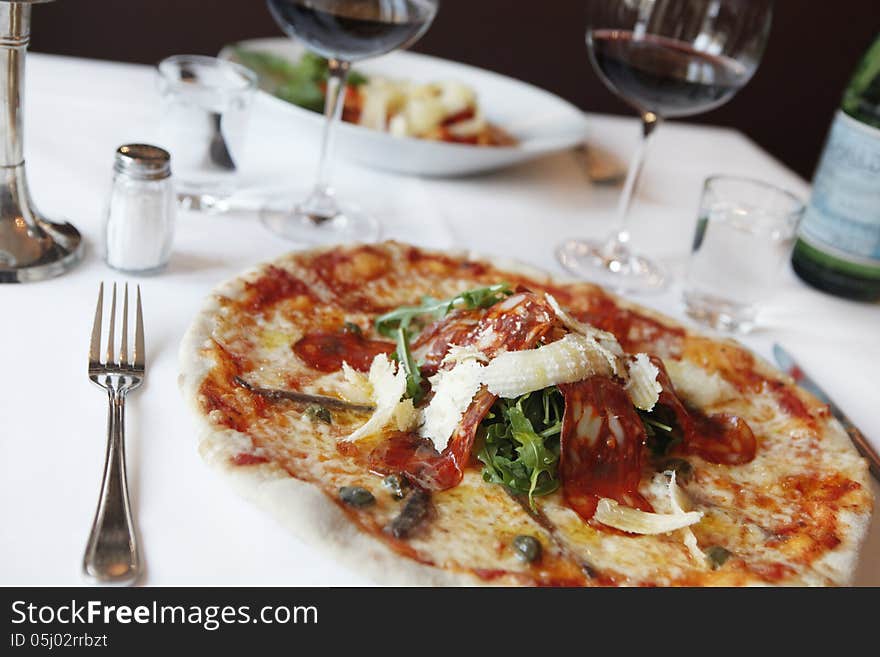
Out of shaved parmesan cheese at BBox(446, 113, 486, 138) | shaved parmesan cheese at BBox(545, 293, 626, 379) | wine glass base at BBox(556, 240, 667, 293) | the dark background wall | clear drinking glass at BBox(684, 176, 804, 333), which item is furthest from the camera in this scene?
the dark background wall

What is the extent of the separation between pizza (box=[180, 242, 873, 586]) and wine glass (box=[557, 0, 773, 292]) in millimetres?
571

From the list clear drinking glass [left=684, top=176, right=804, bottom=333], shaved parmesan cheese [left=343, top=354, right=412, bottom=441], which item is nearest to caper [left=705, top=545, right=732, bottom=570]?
shaved parmesan cheese [left=343, top=354, right=412, bottom=441]

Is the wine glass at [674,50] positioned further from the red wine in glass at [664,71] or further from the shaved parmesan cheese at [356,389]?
the shaved parmesan cheese at [356,389]

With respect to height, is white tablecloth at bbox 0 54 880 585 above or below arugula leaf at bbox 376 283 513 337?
below

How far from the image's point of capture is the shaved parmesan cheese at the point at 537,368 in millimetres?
1171

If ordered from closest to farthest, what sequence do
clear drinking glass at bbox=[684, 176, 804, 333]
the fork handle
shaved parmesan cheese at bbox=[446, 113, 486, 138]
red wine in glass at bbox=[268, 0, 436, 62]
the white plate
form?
1. the fork handle
2. red wine in glass at bbox=[268, 0, 436, 62]
3. clear drinking glass at bbox=[684, 176, 804, 333]
4. the white plate
5. shaved parmesan cheese at bbox=[446, 113, 486, 138]

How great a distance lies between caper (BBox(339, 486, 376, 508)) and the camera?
1.06 m

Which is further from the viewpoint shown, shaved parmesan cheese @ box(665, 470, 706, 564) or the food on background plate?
the food on background plate

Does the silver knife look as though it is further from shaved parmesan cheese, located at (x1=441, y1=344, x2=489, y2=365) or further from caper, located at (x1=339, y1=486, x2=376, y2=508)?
caper, located at (x1=339, y1=486, x2=376, y2=508)

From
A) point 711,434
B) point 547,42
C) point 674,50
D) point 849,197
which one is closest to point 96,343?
point 711,434

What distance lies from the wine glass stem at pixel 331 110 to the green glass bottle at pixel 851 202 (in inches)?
40.1

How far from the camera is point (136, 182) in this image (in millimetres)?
1443

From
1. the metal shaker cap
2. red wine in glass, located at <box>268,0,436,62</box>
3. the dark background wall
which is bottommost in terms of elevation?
the dark background wall
